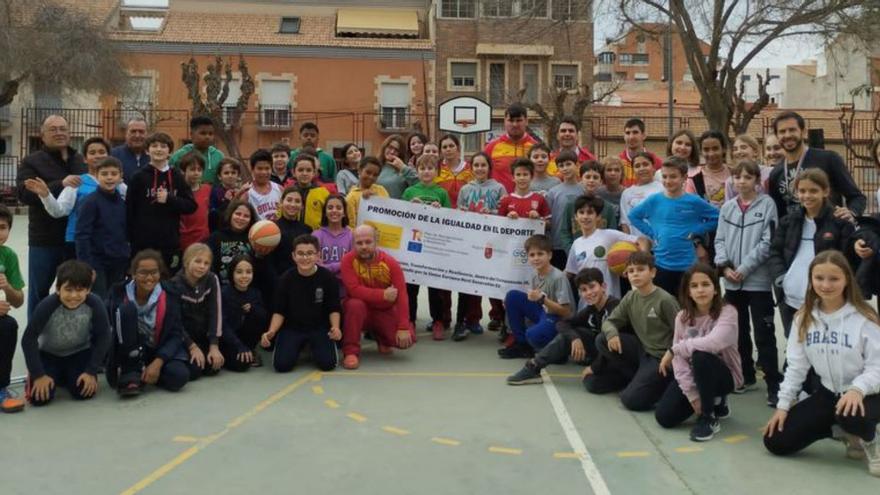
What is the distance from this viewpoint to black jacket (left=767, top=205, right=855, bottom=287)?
5121mm

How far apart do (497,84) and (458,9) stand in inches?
155

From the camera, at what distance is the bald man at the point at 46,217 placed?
21.4 feet

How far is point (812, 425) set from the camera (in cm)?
436

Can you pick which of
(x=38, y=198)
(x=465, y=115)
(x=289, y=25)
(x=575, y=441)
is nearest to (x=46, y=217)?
(x=38, y=198)

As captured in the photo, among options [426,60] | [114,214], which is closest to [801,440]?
[114,214]

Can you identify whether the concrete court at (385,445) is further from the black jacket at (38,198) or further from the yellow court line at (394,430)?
the black jacket at (38,198)

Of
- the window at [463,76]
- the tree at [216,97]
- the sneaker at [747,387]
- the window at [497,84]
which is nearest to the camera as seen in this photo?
the sneaker at [747,387]

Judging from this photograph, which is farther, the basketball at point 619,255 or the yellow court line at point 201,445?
the basketball at point 619,255

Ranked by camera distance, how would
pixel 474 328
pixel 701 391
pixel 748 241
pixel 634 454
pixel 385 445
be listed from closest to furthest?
pixel 634 454, pixel 385 445, pixel 701 391, pixel 748 241, pixel 474 328

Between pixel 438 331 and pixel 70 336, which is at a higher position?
pixel 70 336

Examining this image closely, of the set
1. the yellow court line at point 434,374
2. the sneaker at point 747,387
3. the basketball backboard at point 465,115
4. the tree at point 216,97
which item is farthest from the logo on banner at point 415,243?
the tree at point 216,97

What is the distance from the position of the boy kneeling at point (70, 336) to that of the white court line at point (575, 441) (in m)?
3.20

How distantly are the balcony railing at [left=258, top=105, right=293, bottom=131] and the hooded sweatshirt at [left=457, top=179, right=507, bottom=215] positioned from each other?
29.2 metres

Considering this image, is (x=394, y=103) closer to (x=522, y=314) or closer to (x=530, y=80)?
(x=530, y=80)
